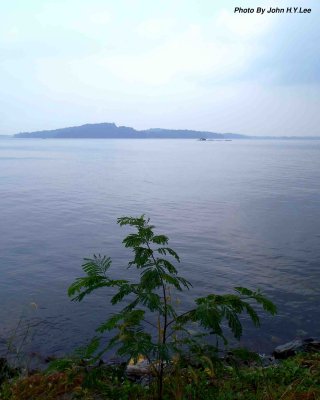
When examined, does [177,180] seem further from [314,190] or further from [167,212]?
[167,212]

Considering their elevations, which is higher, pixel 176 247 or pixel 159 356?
pixel 159 356

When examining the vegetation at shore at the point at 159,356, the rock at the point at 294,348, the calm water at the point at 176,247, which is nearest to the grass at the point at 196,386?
the vegetation at shore at the point at 159,356

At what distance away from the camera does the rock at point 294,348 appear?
11.4 meters

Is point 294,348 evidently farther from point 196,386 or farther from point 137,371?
point 196,386

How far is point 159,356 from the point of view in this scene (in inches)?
173

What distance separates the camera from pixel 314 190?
4903 cm

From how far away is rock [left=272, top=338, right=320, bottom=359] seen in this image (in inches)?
451

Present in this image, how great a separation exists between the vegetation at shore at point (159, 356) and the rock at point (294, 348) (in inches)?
46.4

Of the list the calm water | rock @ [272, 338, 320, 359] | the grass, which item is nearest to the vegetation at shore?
the grass

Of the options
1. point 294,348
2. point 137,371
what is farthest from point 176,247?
point 137,371

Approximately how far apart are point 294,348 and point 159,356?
28.9 feet

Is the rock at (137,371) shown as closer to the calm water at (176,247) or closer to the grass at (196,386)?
the grass at (196,386)

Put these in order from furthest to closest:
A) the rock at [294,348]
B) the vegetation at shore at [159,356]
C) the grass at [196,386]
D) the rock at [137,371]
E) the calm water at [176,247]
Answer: the calm water at [176,247]
the rock at [294,348]
the rock at [137,371]
the grass at [196,386]
the vegetation at shore at [159,356]

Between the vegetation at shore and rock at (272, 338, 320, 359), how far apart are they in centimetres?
118
